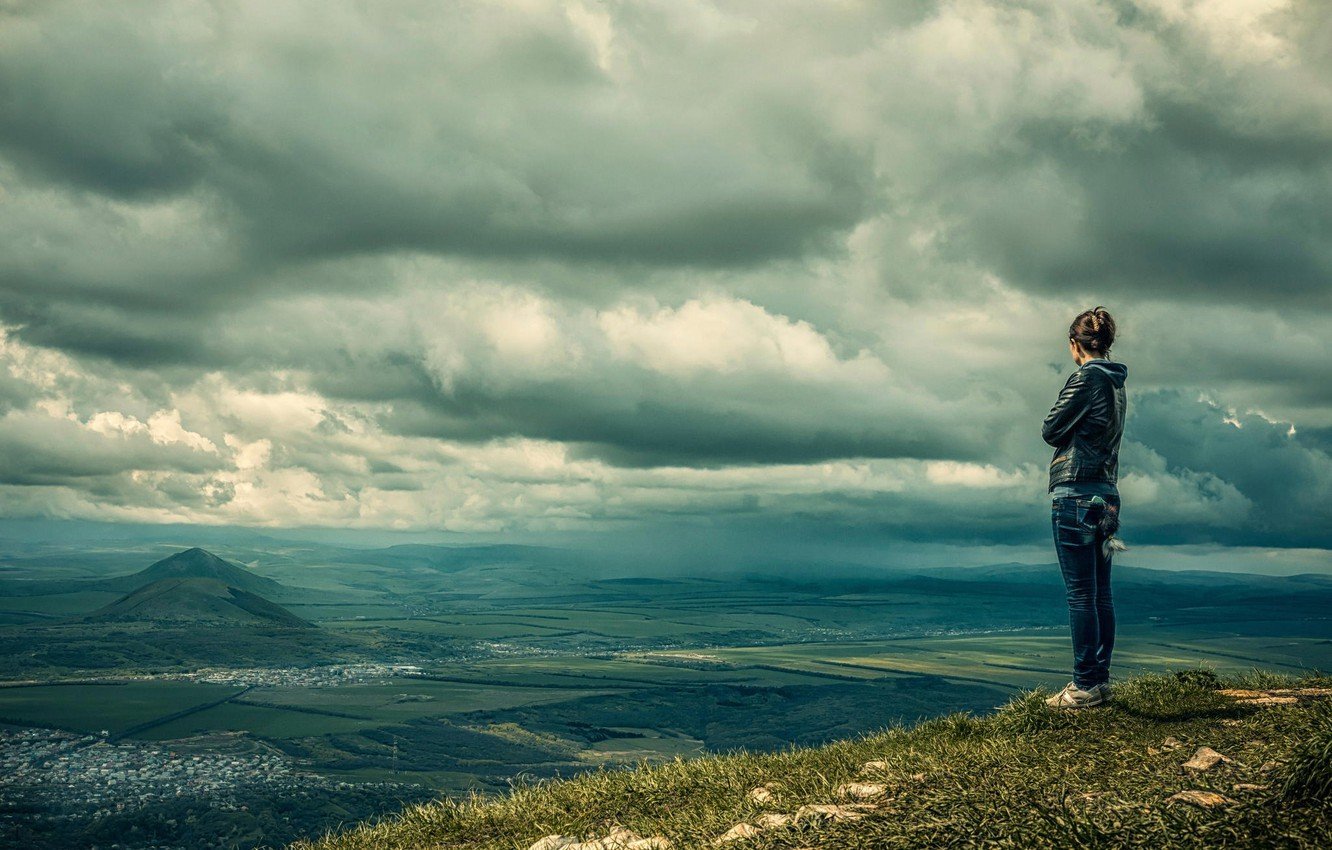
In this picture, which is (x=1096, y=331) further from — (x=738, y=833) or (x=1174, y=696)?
(x=738, y=833)

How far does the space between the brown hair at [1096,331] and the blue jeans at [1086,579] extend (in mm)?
1820

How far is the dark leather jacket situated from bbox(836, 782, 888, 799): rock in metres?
4.90

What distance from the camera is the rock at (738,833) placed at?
22.7ft

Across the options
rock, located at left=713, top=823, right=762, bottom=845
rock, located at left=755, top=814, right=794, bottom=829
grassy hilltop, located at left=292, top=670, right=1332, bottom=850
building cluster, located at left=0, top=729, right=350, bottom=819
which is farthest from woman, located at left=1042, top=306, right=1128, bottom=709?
building cluster, located at left=0, top=729, right=350, bottom=819

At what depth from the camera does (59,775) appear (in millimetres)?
169250

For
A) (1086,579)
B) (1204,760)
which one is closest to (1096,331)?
(1086,579)

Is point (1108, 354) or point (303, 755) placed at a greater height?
point (1108, 354)

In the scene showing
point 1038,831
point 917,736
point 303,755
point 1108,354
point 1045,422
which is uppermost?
point 1108,354

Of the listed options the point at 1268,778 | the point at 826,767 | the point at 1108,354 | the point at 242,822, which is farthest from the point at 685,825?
the point at 242,822

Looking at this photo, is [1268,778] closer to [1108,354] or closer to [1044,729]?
[1044,729]

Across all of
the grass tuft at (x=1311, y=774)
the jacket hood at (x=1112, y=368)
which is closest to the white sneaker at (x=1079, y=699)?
the jacket hood at (x=1112, y=368)

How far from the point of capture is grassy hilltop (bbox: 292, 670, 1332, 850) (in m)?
5.95

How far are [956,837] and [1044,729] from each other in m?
5.00

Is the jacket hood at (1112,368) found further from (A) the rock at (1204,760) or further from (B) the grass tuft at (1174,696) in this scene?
(A) the rock at (1204,760)
